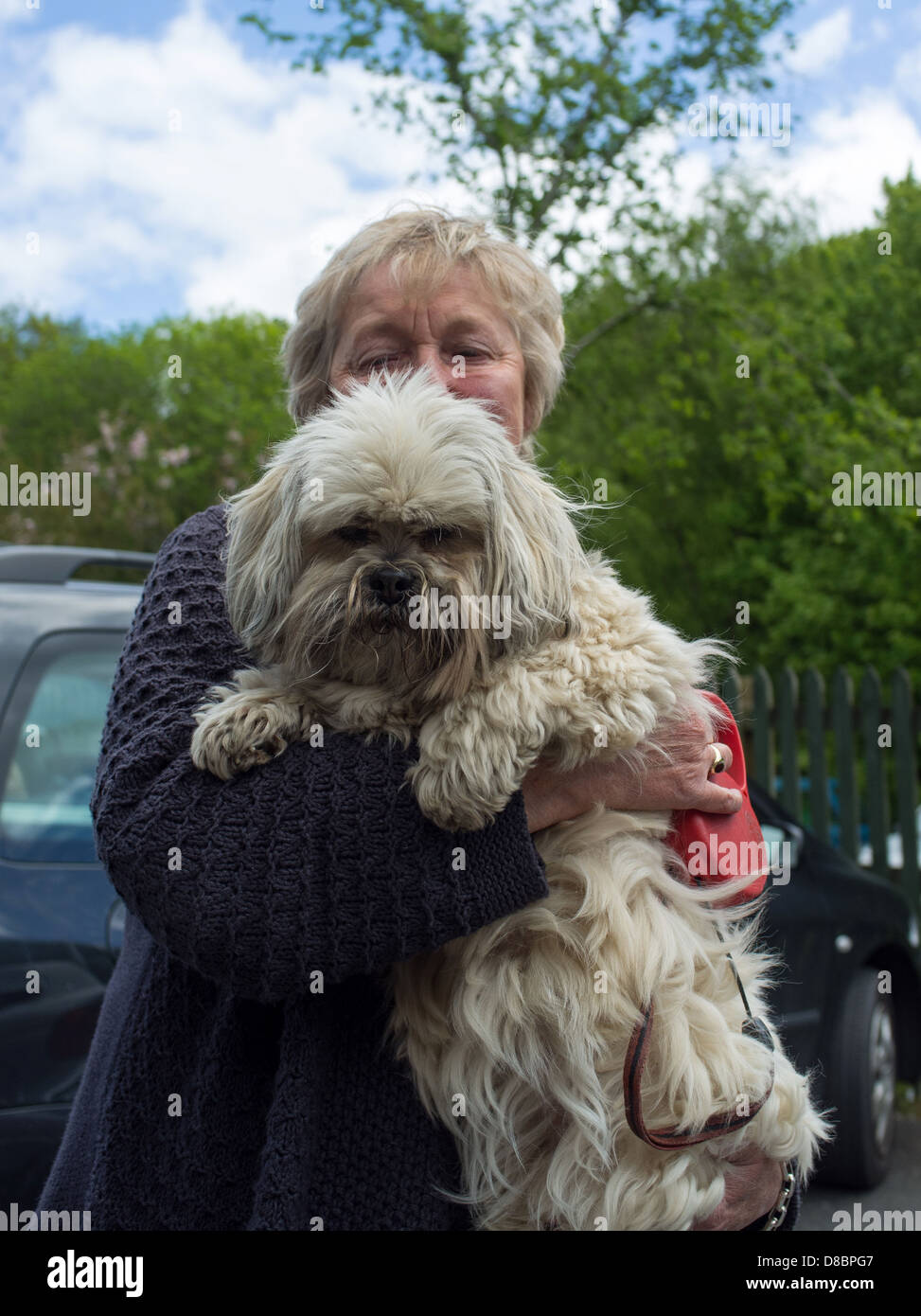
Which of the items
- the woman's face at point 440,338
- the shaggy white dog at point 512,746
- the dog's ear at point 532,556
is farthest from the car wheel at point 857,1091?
the woman's face at point 440,338

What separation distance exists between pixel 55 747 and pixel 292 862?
1.87 metres

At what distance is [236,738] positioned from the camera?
1.78 meters

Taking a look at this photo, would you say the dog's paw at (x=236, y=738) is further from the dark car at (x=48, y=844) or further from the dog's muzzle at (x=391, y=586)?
the dark car at (x=48, y=844)

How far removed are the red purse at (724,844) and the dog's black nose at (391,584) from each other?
2.03ft

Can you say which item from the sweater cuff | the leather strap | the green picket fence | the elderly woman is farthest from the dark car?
the green picket fence

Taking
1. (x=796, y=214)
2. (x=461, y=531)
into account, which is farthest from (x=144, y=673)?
(x=796, y=214)

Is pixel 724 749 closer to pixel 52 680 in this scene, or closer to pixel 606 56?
pixel 52 680

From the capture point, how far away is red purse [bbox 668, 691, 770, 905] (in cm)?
199

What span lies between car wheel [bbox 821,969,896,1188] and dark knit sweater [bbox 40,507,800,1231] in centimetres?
408

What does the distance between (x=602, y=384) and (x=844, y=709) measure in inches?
168

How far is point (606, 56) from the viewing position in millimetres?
9102

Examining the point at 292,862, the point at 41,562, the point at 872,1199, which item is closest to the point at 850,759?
the point at 872,1199

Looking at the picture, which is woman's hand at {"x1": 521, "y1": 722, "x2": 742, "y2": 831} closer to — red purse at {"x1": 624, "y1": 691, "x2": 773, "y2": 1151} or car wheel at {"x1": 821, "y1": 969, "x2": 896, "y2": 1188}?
red purse at {"x1": 624, "y1": 691, "x2": 773, "y2": 1151}

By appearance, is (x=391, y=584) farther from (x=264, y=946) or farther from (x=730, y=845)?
(x=730, y=845)
